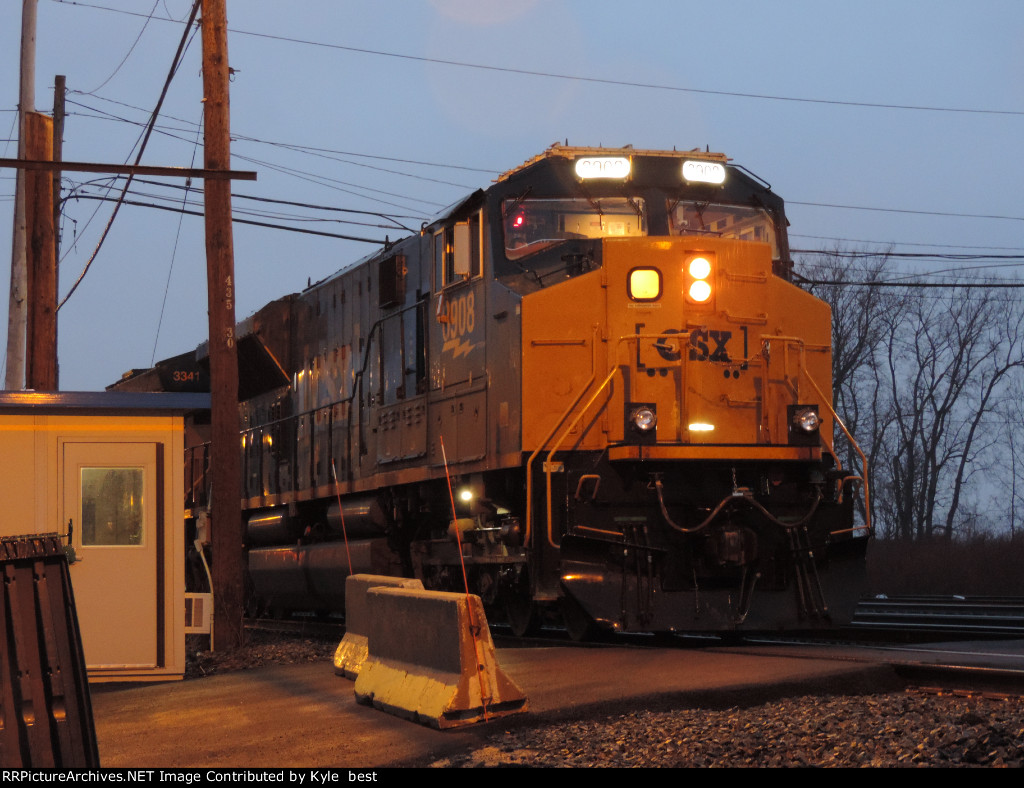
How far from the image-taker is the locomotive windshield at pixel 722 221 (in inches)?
445

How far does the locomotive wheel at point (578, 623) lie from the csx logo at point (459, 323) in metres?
2.50

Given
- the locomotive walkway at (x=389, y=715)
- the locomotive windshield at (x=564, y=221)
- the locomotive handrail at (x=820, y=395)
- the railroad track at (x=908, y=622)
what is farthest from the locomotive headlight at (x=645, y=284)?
the railroad track at (x=908, y=622)

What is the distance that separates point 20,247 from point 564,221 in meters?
13.6

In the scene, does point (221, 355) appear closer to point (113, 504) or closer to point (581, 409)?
point (113, 504)

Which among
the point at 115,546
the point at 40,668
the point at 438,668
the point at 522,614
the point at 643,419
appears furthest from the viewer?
the point at 522,614

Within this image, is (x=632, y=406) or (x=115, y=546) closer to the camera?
(x=632, y=406)

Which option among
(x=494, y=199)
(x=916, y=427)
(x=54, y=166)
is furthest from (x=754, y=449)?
(x=916, y=427)

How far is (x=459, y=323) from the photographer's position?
39.2 feet

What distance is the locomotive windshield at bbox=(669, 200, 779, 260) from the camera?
11312 millimetres

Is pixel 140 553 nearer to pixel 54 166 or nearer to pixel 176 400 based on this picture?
pixel 176 400

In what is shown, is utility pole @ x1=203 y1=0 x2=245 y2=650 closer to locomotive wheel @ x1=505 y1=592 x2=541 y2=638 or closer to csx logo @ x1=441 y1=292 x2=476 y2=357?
csx logo @ x1=441 y1=292 x2=476 y2=357

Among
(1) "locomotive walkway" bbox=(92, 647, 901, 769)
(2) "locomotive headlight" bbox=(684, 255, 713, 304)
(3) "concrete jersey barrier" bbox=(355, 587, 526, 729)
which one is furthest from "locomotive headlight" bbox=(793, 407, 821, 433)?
(3) "concrete jersey barrier" bbox=(355, 587, 526, 729)

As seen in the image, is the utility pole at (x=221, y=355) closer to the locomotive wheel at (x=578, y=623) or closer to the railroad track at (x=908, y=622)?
the railroad track at (x=908, y=622)

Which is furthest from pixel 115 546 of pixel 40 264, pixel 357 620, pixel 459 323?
pixel 40 264
